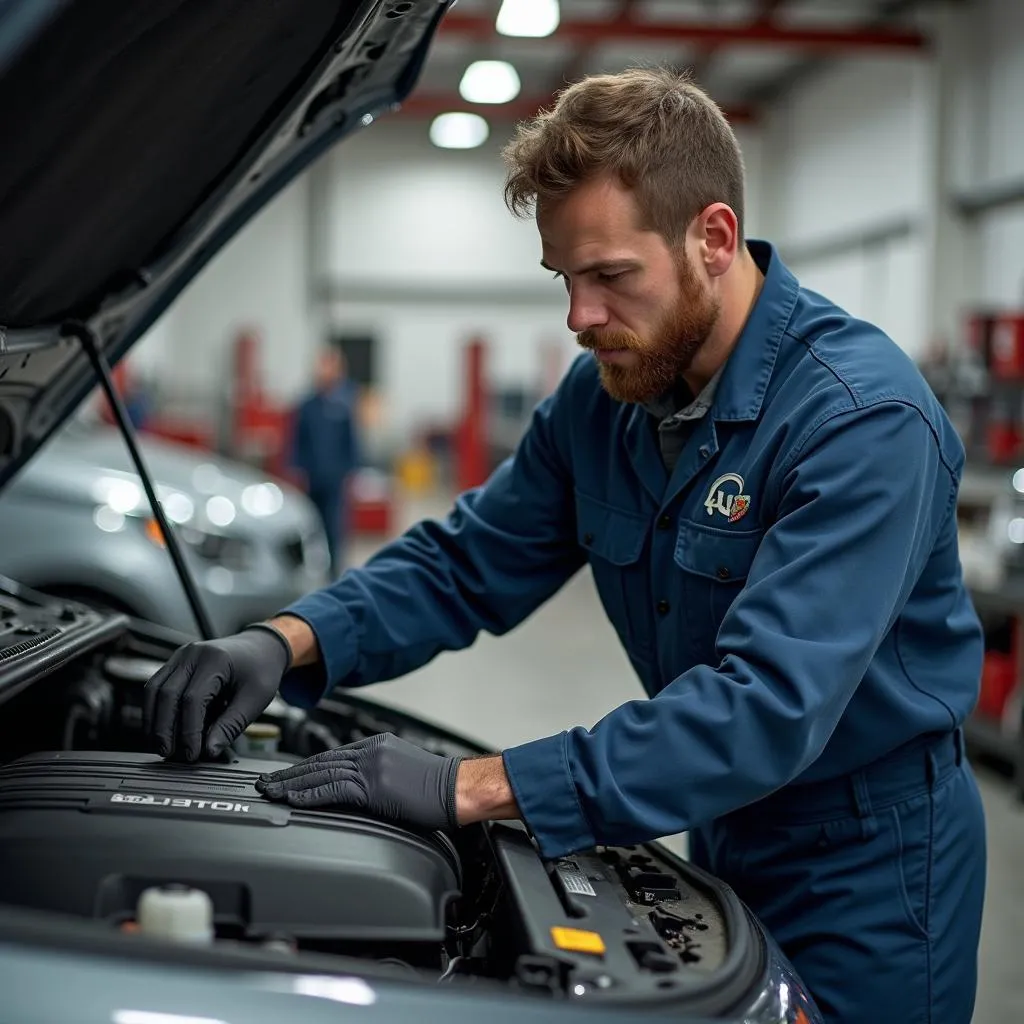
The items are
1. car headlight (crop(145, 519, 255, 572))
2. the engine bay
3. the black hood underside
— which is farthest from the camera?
car headlight (crop(145, 519, 255, 572))

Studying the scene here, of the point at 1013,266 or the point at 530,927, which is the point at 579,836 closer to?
the point at 530,927

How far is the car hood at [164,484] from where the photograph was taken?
147 inches

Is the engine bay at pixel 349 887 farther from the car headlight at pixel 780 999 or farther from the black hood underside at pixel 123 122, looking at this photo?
the black hood underside at pixel 123 122

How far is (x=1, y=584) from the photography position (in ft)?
6.05

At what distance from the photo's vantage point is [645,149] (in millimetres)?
1275

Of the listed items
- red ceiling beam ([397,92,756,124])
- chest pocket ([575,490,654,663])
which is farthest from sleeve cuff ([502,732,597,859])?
red ceiling beam ([397,92,756,124])

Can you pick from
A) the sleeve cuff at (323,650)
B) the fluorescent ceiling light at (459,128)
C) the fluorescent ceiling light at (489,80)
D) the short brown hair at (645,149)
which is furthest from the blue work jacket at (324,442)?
the short brown hair at (645,149)

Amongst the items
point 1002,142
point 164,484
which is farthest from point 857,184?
point 164,484

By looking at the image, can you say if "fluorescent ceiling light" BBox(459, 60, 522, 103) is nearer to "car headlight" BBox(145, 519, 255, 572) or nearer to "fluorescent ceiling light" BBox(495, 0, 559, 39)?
"fluorescent ceiling light" BBox(495, 0, 559, 39)

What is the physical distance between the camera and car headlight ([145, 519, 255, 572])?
13.3 ft

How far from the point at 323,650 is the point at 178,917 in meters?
0.66

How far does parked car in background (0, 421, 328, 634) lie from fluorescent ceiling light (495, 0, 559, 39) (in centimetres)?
296

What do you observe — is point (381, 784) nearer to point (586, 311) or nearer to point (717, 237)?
point (586, 311)

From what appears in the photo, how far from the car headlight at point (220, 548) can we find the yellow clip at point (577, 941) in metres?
3.18
